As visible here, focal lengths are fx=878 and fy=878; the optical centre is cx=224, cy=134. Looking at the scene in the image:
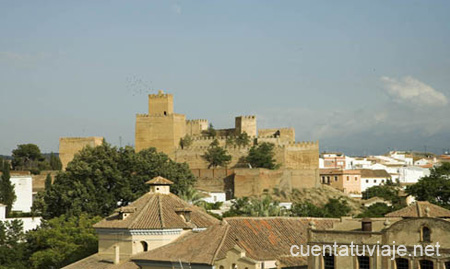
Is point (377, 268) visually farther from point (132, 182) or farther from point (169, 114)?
point (169, 114)

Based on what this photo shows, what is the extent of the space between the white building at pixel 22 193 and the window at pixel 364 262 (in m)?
45.8

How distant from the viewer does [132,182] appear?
56.2 metres

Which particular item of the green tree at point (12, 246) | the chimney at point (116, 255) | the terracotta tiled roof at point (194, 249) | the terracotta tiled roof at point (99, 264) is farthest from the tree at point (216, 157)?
the terracotta tiled roof at point (194, 249)

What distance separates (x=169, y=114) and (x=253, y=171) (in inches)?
551

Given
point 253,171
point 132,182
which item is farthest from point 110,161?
point 253,171

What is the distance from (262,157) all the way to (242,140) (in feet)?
17.2

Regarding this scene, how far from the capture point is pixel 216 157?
86.7 m

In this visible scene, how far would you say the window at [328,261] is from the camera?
2634 centimetres

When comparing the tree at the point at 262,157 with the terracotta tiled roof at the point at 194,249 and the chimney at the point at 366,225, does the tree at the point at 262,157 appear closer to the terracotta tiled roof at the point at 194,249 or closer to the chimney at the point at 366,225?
the terracotta tiled roof at the point at 194,249

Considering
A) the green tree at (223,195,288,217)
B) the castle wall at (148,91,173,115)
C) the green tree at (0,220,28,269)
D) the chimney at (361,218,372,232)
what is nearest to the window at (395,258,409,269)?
the chimney at (361,218,372,232)

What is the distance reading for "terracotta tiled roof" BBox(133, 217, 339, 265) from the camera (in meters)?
28.5

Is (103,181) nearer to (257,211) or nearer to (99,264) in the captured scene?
(257,211)

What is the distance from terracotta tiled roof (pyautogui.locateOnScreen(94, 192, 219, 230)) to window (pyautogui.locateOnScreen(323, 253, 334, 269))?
25.2 feet

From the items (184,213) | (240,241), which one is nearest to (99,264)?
(184,213)
